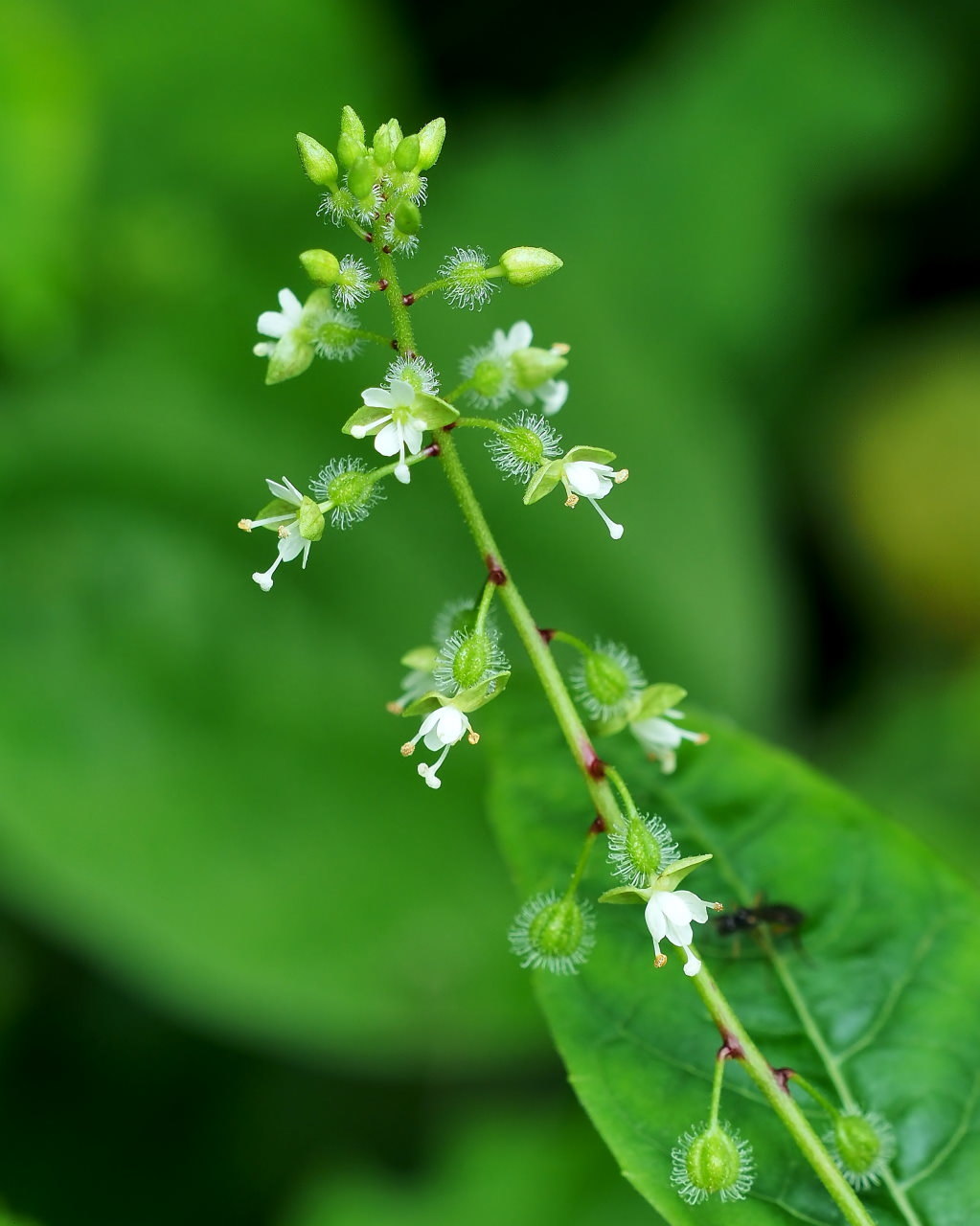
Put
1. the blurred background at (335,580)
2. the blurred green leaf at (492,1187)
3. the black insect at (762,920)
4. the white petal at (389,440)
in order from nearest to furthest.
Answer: the white petal at (389,440) < the black insect at (762,920) < the blurred green leaf at (492,1187) < the blurred background at (335,580)

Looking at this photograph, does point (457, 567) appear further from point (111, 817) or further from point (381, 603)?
point (111, 817)

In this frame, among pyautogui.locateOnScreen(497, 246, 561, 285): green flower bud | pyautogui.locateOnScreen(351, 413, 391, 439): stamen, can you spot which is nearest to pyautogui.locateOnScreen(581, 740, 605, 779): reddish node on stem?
pyautogui.locateOnScreen(351, 413, 391, 439): stamen

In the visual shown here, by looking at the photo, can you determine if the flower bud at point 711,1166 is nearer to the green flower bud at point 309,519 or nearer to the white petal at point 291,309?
the green flower bud at point 309,519

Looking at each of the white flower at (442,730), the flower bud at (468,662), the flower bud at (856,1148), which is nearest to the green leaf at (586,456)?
the flower bud at (468,662)

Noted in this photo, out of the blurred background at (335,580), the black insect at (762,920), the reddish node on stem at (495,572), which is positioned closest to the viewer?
the reddish node on stem at (495,572)

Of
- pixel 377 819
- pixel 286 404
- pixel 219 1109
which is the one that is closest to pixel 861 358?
pixel 286 404

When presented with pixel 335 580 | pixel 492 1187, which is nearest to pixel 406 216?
pixel 335 580
